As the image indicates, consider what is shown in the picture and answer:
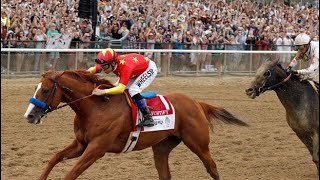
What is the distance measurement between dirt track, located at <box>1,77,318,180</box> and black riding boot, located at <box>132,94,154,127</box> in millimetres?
1232

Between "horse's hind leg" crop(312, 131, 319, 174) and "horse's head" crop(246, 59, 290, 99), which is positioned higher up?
"horse's head" crop(246, 59, 290, 99)

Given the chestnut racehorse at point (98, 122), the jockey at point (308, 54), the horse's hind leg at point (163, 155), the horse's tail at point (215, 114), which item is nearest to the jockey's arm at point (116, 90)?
the chestnut racehorse at point (98, 122)

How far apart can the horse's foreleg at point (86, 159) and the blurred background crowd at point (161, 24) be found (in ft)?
26.3

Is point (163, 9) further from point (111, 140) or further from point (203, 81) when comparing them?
point (111, 140)

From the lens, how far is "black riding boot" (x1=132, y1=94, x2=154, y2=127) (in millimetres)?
6725

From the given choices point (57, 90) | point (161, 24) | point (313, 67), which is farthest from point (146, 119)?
point (161, 24)

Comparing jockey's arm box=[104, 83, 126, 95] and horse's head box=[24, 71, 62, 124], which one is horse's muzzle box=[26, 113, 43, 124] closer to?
horse's head box=[24, 71, 62, 124]

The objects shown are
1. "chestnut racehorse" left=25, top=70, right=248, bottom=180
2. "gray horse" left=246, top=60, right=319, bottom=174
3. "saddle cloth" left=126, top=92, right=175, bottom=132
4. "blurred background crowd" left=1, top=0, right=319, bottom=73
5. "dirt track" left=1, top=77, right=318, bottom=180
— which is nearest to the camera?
"chestnut racehorse" left=25, top=70, right=248, bottom=180

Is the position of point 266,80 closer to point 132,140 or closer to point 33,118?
point 132,140

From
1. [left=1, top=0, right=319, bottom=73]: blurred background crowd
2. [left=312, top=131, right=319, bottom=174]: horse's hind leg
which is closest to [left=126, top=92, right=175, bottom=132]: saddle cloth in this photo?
[left=312, top=131, right=319, bottom=174]: horse's hind leg

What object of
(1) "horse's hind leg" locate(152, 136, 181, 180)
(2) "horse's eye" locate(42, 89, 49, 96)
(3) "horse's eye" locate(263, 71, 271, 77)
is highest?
(3) "horse's eye" locate(263, 71, 271, 77)

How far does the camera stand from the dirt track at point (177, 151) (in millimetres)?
8039

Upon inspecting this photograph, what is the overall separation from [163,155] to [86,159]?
1250 mm

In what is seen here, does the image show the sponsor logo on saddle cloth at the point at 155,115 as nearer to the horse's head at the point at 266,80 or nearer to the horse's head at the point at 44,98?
the horse's head at the point at 44,98
